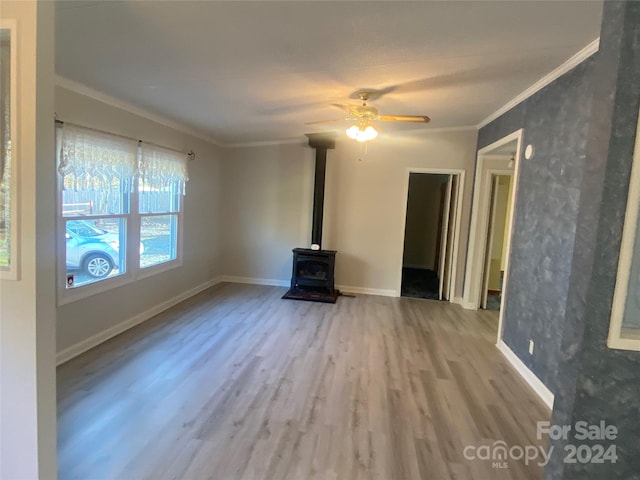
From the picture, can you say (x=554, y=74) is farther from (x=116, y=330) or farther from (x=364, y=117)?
(x=116, y=330)

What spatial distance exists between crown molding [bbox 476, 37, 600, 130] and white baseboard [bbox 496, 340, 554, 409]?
2.37m

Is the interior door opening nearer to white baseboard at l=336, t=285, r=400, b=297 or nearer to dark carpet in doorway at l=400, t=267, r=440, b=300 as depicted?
dark carpet in doorway at l=400, t=267, r=440, b=300

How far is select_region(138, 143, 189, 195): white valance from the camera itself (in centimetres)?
397

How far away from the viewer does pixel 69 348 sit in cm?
317

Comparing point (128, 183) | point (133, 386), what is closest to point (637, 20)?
point (133, 386)

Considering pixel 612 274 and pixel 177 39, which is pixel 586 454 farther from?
pixel 177 39

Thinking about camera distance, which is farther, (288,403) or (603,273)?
(288,403)

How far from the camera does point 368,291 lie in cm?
596

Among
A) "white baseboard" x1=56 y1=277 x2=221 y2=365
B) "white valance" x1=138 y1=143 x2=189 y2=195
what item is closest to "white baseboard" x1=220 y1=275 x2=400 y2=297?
"white baseboard" x1=56 y1=277 x2=221 y2=365

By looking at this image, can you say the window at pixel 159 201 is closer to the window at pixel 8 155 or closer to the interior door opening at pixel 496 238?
the window at pixel 8 155

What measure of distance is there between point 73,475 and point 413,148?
5.29 m

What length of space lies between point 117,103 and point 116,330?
2214 millimetres

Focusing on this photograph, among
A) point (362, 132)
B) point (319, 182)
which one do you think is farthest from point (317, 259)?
point (362, 132)

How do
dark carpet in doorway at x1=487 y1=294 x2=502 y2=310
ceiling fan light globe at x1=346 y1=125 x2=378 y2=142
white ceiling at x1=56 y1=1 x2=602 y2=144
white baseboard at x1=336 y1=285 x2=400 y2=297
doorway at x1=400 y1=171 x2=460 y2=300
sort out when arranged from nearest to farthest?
white ceiling at x1=56 y1=1 x2=602 y2=144 → ceiling fan light globe at x1=346 y1=125 x2=378 y2=142 → dark carpet in doorway at x1=487 y1=294 x2=502 y2=310 → white baseboard at x1=336 y1=285 x2=400 y2=297 → doorway at x1=400 y1=171 x2=460 y2=300
